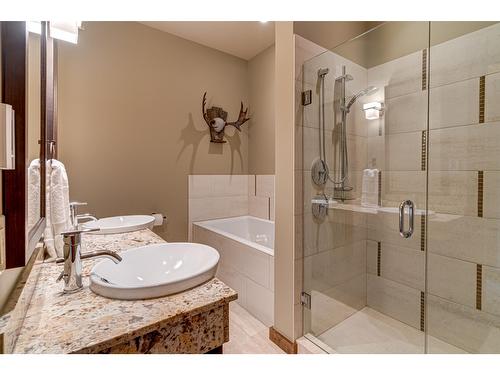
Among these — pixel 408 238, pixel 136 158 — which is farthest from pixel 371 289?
pixel 136 158

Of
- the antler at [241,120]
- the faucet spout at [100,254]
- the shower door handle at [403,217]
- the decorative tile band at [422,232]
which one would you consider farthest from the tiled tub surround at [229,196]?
the faucet spout at [100,254]

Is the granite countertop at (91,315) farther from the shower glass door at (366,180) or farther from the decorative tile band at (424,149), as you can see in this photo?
the decorative tile band at (424,149)

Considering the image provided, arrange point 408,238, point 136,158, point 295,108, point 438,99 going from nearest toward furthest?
point 295,108 < point 438,99 < point 408,238 < point 136,158

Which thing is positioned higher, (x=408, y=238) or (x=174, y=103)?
(x=174, y=103)

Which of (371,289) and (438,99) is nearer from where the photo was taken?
(438,99)

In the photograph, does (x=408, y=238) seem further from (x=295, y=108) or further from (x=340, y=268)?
(x=295, y=108)

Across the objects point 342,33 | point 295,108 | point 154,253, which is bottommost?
point 154,253

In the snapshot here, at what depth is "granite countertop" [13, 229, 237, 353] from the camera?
0.55 metres

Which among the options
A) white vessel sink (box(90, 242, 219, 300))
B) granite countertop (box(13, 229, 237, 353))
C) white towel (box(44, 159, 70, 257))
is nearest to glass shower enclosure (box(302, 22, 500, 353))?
white vessel sink (box(90, 242, 219, 300))

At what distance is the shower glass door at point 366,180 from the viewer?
1.67m

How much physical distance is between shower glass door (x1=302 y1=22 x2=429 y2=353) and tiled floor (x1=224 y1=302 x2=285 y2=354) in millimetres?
300

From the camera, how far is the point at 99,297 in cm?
74

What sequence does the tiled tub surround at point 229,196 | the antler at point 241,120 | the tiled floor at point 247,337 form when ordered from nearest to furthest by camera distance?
1. the tiled floor at point 247,337
2. the tiled tub surround at point 229,196
3. the antler at point 241,120
